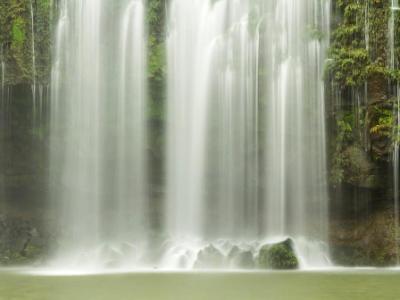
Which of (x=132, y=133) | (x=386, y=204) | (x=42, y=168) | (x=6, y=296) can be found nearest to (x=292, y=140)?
(x=386, y=204)

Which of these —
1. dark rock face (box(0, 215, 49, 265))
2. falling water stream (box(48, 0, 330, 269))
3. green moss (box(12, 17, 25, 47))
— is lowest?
dark rock face (box(0, 215, 49, 265))

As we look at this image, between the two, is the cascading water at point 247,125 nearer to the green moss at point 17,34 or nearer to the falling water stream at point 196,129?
the falling water stream at point 196,129

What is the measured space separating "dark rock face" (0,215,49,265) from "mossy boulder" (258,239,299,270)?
903 cm

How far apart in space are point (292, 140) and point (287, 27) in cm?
402

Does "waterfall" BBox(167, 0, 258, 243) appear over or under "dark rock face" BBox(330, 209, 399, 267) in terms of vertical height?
over

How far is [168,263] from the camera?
17188 millimetres

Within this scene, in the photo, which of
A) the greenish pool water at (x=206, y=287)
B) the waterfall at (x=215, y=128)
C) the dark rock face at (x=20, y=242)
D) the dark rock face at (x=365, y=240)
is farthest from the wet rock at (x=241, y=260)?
the dark rock face at (x=20, y=242)

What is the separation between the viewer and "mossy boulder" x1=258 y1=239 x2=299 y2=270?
1571 centimetres

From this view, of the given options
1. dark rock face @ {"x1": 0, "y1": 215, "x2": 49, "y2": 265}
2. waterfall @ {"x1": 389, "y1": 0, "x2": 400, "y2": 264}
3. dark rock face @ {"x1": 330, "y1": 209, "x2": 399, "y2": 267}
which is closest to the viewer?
waterfall @ {"x1": 389, "y1": 0, "x2": 400, "y2": 264}

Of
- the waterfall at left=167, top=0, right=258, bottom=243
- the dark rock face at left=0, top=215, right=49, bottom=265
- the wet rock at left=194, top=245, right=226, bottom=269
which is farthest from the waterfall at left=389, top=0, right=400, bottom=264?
the dark rock face at left=0, top=215, right=49, bottom=265

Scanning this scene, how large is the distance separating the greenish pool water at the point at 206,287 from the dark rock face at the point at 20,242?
7790 millimetres

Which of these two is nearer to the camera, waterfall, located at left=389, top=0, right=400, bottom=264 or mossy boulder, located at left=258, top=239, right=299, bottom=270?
mossy boulder, located at left=258, top=239, right=299, bottom=270

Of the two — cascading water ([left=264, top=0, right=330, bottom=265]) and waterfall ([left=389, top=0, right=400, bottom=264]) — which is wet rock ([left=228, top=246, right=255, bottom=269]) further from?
waterfall ([left=389, top=0, right=400, bottom=264])

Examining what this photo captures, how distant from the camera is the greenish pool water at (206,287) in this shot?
31.1 feet
